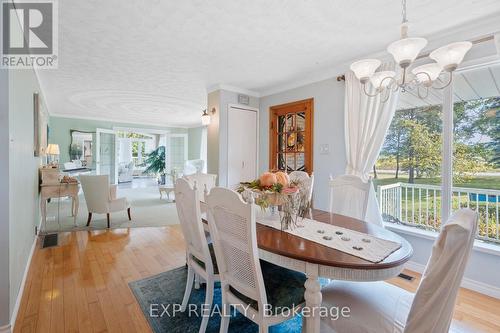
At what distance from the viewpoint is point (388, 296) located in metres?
1.27

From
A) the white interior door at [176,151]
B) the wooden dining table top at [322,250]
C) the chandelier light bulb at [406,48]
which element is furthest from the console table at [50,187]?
the white interior door at [176,151]

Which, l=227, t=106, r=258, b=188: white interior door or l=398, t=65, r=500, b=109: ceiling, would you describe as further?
l=227, t=106, r=258, b=188: white interior door

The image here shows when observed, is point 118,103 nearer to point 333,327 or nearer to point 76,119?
point 76,119

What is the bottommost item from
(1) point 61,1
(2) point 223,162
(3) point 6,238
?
(3) point 6,238

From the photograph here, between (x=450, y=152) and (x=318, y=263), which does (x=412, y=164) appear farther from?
(x=318, y=263)

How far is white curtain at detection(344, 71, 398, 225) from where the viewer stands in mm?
2743

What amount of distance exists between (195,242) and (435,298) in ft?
4.60

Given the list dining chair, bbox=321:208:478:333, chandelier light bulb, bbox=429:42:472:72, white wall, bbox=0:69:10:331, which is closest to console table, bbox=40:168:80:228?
white wall, bbox=0:69:10:331

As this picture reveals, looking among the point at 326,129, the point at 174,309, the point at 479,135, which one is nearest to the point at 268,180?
the point at 174,309

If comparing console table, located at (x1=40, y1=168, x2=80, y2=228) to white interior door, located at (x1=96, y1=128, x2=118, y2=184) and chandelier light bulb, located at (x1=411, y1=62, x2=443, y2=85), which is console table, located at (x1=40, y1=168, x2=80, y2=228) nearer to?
white interior door, located at (x1=96, y1=128, x2=118, y2=184)

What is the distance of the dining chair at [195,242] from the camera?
1.59 metres

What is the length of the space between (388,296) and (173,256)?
93.6 inches

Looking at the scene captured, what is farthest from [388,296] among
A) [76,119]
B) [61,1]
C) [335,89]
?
[76,119]

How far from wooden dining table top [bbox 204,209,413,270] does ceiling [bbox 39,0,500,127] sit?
1.75 meters
